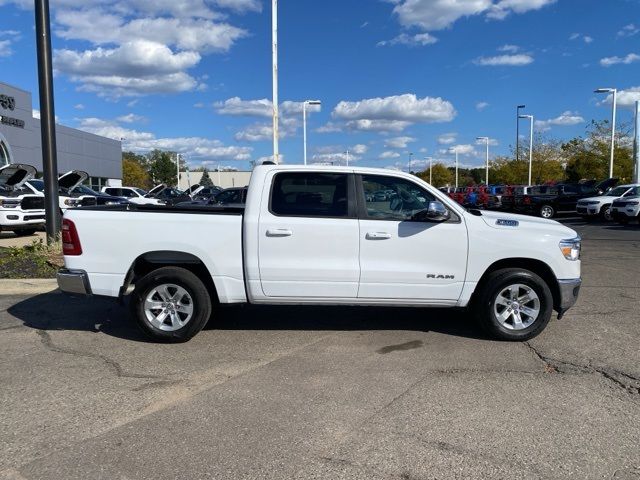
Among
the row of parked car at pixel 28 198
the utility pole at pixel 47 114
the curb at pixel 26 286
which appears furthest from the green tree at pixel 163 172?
the curb at pixel 26 286

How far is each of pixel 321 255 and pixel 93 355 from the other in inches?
98.9

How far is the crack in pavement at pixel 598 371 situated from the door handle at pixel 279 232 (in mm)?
2793

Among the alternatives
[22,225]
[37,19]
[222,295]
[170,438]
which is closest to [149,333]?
[222,295]

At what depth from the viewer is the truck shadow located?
251 inches

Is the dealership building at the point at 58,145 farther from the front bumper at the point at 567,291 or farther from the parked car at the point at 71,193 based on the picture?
the front bumper at the point at 567,291

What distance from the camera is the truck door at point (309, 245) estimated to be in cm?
562

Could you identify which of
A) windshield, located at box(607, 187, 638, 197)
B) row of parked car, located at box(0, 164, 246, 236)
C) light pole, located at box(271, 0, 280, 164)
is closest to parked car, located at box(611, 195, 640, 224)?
windshield, located at box(607, 187, 638, 197)

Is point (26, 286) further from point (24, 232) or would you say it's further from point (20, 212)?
point (24, 232)

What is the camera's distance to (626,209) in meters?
21.4

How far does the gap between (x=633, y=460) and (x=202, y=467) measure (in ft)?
8.86

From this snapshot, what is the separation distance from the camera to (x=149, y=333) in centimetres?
573

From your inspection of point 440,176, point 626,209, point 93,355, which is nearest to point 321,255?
point 93,355

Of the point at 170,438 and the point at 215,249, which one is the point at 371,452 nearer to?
the point at 170,438

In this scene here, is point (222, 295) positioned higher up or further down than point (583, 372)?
higher up
